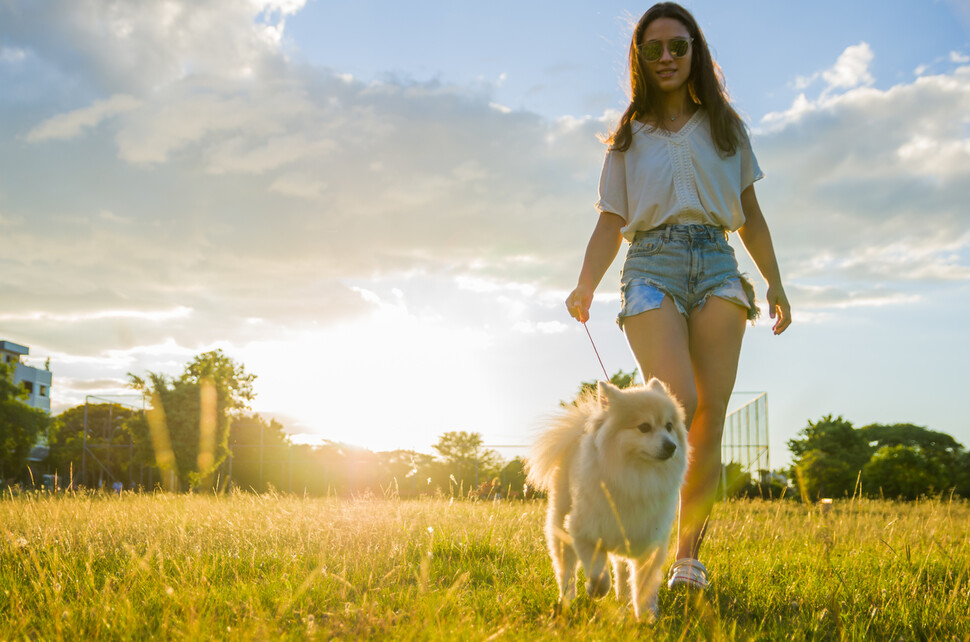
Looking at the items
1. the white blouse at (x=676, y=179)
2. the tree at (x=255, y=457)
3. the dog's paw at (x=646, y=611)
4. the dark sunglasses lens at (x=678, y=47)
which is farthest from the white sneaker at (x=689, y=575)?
the tree at (x=255, y=457)

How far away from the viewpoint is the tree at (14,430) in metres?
27.8

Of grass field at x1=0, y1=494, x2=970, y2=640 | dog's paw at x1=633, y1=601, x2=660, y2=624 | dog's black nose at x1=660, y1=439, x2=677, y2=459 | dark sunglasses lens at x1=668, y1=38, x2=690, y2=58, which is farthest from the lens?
dark sunglasses lens at x1=668, y1=38, x2=690, y2=58

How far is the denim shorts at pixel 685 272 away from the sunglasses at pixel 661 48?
3.23ft

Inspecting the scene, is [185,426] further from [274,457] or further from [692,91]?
[692,91]

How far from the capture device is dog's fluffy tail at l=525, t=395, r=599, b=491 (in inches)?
142

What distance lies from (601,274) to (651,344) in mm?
572

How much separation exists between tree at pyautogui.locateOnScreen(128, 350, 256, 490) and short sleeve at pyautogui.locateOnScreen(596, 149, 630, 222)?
76.6ft

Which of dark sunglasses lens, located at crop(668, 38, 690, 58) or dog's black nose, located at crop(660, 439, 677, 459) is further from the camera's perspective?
dark sunglasses lens, located at crop(668, 38, 690, 58)

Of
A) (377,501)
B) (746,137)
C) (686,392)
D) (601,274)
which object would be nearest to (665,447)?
(686,392)

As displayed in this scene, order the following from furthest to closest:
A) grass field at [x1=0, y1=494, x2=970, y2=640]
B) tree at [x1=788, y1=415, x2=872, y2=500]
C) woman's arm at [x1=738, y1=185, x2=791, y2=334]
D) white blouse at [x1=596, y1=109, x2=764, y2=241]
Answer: tree at [x1=788, y1=415, x2=872, y2=500] < woman's arm at [x1=738, y1=185, x2=791, y2=334] < white blouse at [x1=596, y1=109, x2=764, y2=241] < grass field at [x1=0, y1=494, x2=970, y2=640]

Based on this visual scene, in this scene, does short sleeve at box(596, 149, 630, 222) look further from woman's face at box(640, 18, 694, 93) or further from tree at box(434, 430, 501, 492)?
tree at box(434, 430, 501, 492)

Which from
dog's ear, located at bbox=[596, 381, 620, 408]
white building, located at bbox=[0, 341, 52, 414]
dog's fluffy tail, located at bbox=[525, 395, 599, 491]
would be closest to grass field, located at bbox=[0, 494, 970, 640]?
dog's fluffy tail, located at bbox=[525, 395, 599, 491]

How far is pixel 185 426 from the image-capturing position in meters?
24.5

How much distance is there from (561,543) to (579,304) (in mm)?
1227
